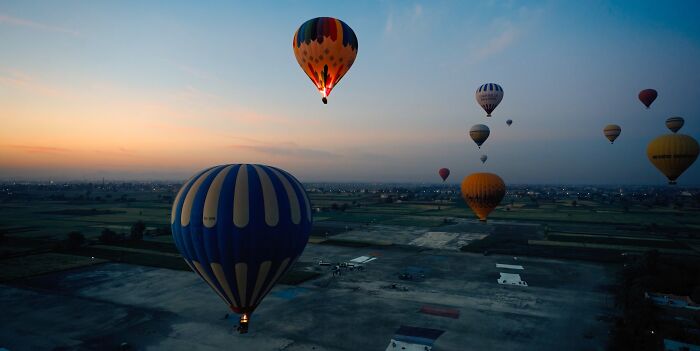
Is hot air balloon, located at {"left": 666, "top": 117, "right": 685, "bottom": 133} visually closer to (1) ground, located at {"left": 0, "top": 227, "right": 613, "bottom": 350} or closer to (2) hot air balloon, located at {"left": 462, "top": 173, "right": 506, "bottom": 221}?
(1) ground, located at {"left": 0, "top": 227, "right": 613, "bottom": 350}

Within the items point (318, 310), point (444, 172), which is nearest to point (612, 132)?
point (444, 172)

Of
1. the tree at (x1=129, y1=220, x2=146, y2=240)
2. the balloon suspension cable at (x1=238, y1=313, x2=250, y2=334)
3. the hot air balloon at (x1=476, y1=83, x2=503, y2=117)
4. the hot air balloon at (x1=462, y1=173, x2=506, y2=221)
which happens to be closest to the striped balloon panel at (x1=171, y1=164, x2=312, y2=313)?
the balloon suspension cable at (x1=238, y1=313, x2=250, y2=334)

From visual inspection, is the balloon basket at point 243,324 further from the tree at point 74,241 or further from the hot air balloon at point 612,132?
the hot air balloon at point 612,132

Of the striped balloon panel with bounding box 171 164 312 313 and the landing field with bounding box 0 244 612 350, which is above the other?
the striped balloon panel with bounding box 171 164 312 313

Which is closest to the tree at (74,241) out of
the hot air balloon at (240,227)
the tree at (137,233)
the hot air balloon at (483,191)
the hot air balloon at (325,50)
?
the tree at (137,233)

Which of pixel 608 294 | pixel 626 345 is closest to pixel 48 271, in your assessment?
pixel 626 345

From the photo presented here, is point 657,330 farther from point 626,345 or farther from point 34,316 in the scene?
point 34,316
